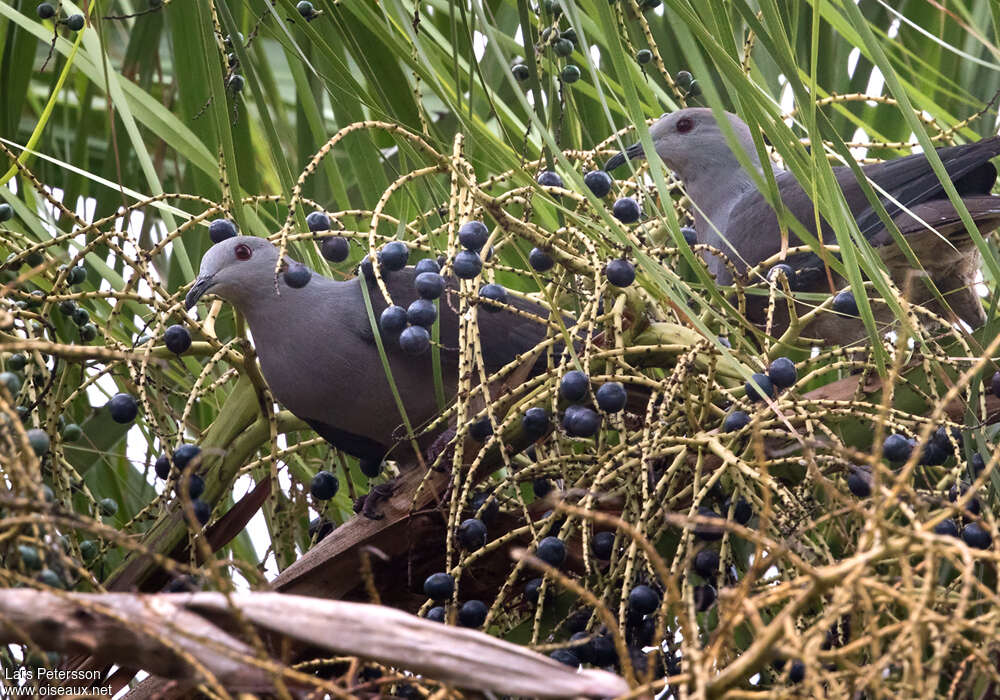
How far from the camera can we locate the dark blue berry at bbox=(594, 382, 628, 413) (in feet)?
5.31

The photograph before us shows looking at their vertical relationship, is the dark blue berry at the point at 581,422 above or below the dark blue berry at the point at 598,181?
below

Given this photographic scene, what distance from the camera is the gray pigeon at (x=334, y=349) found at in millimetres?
2180

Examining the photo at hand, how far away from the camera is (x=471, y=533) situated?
5.50 ft

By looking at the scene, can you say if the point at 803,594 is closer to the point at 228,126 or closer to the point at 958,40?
the point at 228,126

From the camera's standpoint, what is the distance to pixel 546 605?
1841 millimetres

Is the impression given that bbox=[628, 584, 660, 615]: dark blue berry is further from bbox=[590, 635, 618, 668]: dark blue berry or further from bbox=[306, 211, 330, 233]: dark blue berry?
bbox=[306, 211, 330, 233]: dark blue berry

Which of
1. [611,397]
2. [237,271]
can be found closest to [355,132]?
[237,271]

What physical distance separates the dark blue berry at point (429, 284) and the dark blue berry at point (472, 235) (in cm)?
7

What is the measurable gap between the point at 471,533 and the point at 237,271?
79 cm

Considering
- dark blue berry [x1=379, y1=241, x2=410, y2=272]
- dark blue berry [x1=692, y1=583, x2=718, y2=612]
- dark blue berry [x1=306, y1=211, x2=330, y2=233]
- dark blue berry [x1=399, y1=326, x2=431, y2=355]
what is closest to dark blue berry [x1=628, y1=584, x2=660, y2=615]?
dark blue berry [x1=692, y1=583, x2=718, y2=612]

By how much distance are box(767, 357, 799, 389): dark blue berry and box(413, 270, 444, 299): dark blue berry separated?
462mm

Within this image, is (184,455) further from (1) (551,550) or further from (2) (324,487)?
(1) (551,550)

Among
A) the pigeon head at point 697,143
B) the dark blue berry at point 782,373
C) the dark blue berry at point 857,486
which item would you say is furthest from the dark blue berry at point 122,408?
the pigeon head at point 697,143

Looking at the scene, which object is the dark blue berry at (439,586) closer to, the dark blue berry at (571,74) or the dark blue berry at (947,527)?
the dark blue berry at (947,527)
